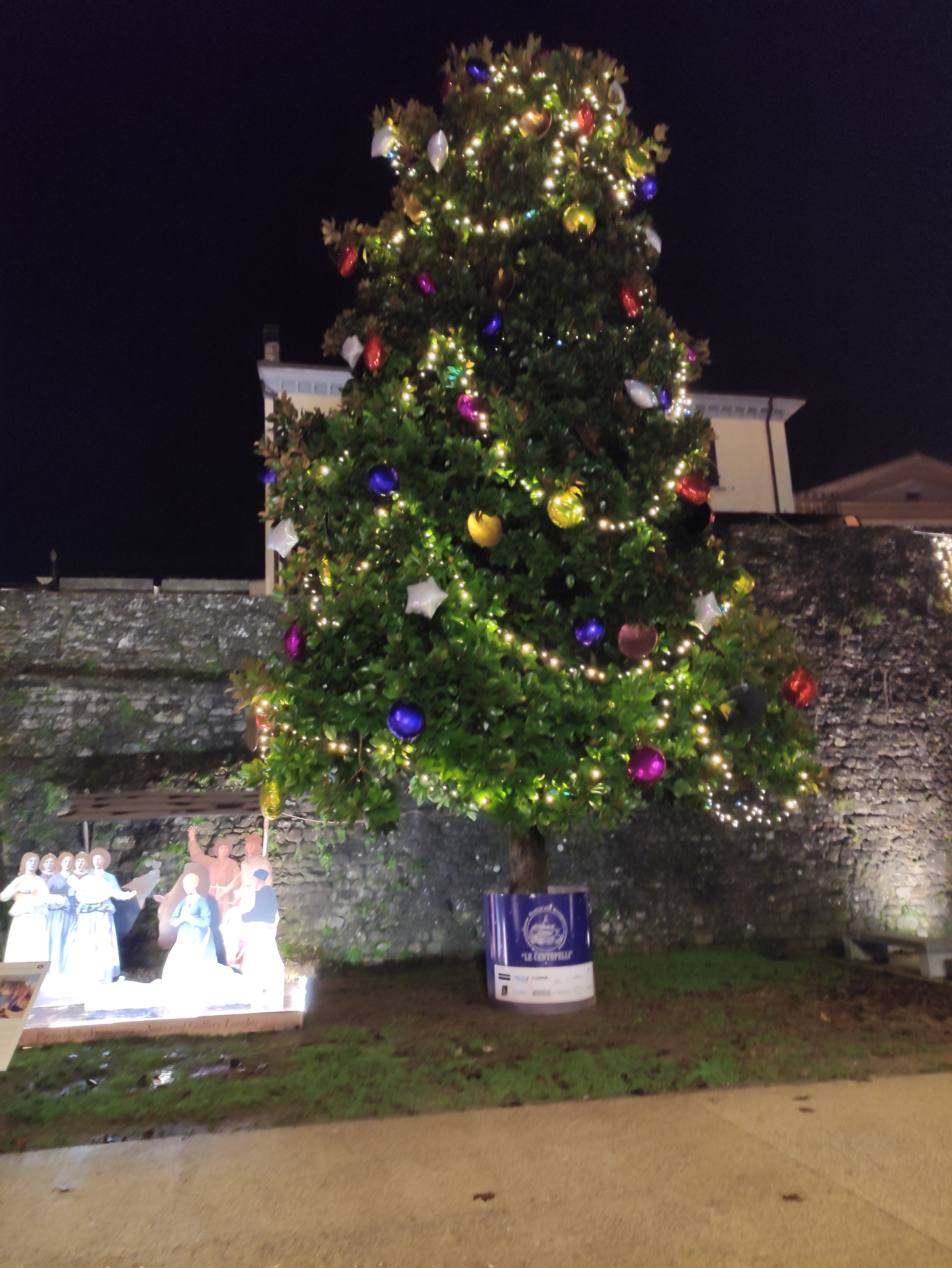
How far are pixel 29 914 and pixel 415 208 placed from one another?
241 inches

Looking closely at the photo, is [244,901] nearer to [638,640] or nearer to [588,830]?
[638,640]

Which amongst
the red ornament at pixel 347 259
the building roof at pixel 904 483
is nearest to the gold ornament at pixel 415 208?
the red ornament at pixel 347 259

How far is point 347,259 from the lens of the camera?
6.91 metres

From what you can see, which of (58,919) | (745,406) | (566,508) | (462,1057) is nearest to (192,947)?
(58,919)

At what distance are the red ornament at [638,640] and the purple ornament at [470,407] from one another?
187cm

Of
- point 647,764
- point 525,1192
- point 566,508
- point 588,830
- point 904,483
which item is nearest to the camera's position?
point 525,1192

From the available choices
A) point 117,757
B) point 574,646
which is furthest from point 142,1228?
point 117,757

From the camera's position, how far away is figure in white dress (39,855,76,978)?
6055 mm

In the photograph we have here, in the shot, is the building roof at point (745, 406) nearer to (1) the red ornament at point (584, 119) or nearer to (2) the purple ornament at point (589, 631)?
(1) the red ornament at point (584, 119)

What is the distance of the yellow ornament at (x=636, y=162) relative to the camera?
6645 millimetres

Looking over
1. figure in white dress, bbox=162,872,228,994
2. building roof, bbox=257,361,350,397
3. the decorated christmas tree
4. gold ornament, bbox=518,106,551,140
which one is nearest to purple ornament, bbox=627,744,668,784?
the decorated christmas tree

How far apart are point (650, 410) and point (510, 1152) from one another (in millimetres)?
4942

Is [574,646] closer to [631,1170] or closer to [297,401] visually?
[631,1170]

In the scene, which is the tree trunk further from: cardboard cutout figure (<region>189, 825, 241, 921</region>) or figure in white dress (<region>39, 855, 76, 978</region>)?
figure in white dress (<region>39, 855, 76, 978</region>)
